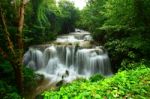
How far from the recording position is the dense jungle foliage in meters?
3.59

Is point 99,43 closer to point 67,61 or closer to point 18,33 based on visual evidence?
point 67,61

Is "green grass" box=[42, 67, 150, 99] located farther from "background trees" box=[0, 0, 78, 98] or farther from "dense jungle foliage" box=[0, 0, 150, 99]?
"background trees" box=[0, 0, 78, 98]

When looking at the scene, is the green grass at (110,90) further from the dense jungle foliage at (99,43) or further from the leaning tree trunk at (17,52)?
the leaning tree trunk at (17,52)

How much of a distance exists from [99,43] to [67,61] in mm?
3043

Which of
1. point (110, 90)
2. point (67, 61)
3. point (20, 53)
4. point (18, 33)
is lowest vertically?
point (67, 61)

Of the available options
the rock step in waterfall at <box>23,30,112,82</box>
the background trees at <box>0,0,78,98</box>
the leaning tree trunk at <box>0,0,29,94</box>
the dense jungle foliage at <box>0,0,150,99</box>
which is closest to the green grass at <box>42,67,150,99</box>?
the dense jungle foliage at <box>0,0,150,99</box>

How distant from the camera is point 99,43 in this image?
17203 millimetres

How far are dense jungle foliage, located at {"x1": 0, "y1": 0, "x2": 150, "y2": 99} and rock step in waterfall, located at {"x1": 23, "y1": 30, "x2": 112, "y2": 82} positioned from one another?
0.84 metres

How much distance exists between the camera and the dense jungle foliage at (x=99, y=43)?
3.59m

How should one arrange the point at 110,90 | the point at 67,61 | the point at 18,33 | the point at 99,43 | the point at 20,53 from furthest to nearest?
the point at 99,43 → the point at 67,61 → the point at 18,33 → the point at 20,53 → the point at 110,90

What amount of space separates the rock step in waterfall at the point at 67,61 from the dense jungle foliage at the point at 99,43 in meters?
0.84

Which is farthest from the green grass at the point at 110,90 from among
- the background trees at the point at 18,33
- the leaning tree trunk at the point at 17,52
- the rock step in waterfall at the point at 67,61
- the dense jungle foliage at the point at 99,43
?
the rock step in waterfall at the point at 67,61

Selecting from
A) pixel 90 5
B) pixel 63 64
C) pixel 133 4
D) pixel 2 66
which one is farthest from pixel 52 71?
pixel 133 4

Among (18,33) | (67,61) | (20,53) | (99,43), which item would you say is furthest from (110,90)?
(99,43)
